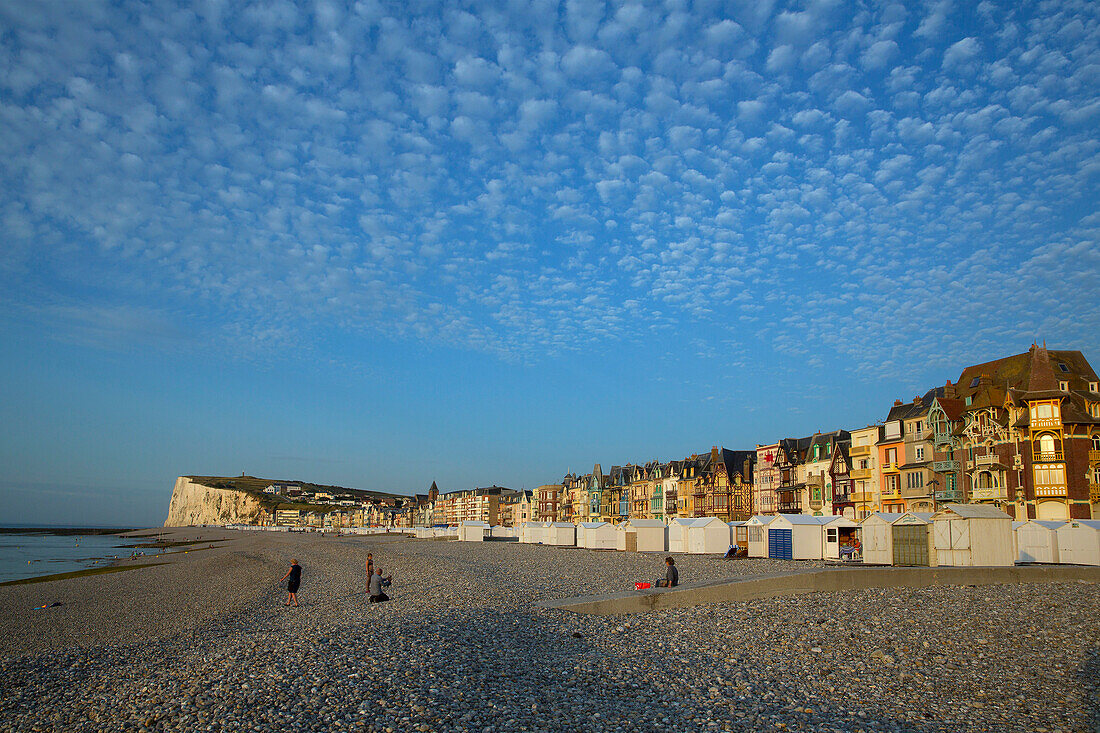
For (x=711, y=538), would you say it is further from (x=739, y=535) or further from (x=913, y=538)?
(x=913, y=538)

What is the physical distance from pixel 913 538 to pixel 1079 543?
9.11 meters

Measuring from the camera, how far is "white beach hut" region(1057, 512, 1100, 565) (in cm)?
3347

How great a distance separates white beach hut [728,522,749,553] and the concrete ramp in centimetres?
1859

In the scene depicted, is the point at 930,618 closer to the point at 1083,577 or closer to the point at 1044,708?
the point at 1044,708

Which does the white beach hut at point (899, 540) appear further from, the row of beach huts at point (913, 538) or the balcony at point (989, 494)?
the balcony at point (989, 494)

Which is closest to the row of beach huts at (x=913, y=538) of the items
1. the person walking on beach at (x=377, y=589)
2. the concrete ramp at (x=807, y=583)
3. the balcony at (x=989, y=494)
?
the concrete ramp at (x=807, y=583)

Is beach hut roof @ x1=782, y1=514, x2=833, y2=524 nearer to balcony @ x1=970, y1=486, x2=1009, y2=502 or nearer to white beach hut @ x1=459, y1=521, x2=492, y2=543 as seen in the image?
balcony @ x1=970, y1=486, x2=1009, y2=502

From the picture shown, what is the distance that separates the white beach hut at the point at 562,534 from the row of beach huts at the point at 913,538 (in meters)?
18.6

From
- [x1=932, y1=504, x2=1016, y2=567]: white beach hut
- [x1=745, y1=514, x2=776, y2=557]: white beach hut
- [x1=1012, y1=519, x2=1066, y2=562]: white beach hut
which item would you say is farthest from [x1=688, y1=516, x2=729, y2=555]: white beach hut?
[x1=932, y1=504, x2=1016, y2=567]: white beach hut

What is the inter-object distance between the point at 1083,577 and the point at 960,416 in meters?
24.3

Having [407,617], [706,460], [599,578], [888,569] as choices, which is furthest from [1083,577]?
[706,460]

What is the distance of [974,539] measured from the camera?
1198 inches

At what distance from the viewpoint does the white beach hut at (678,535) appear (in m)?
51.2

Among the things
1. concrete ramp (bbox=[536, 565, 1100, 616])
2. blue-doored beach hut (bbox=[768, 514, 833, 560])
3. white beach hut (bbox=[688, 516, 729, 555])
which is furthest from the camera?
white beach hut (bbox=[688, 516, 729, 555])
